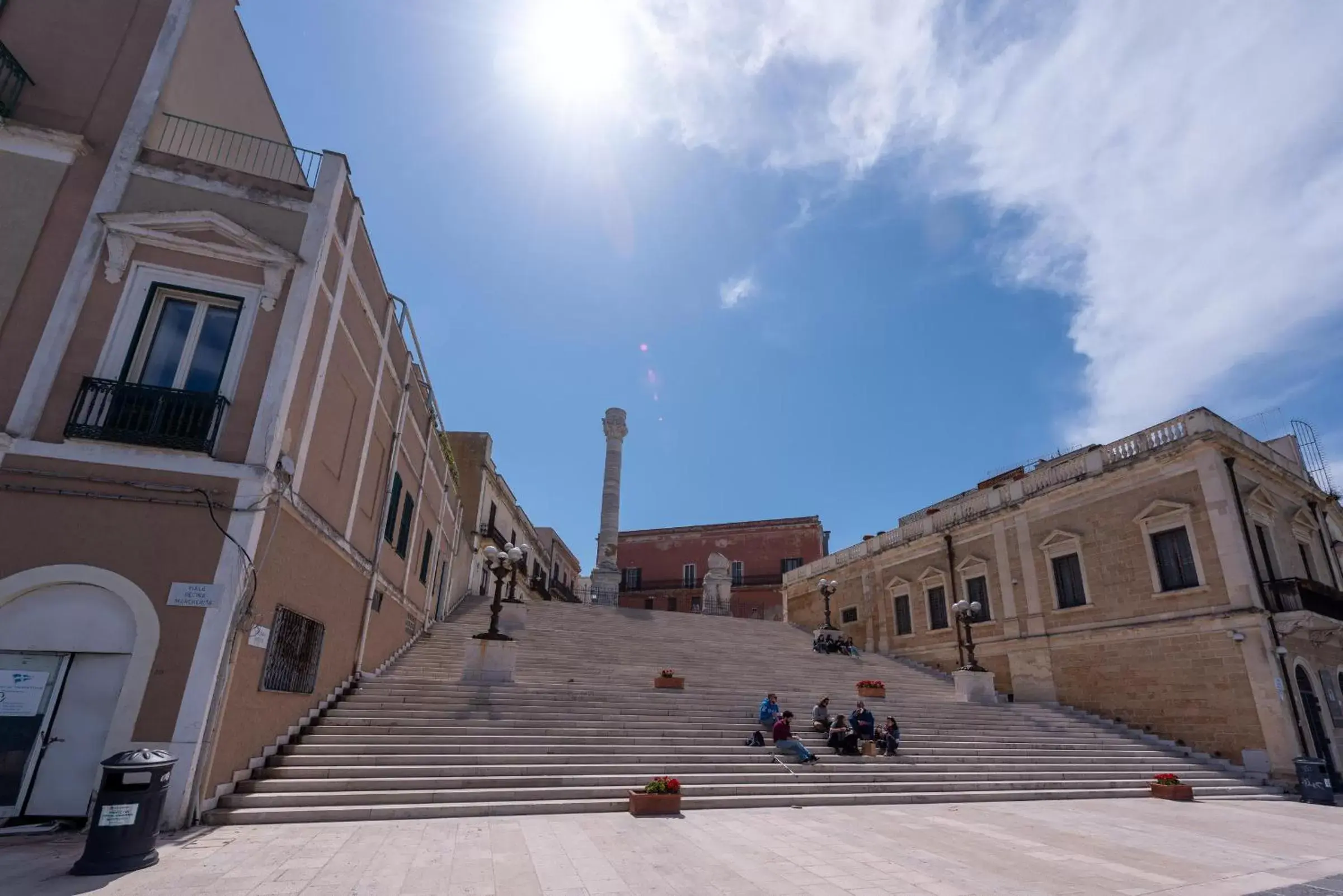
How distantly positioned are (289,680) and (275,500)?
8.86 feet

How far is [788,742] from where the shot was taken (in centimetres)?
1086

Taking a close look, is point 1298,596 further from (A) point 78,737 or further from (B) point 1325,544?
(A) point 78,737

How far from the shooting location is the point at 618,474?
37344 mm

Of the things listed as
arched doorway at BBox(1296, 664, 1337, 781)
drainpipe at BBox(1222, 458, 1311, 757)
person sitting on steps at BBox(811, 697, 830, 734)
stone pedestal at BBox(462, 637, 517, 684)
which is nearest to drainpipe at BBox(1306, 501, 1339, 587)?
drainpipe at BBox(1222, 458, 1311, 757)

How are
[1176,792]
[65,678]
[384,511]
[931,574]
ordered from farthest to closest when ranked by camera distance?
[931,574] → [384,511] → [1176,792] → [65,678]

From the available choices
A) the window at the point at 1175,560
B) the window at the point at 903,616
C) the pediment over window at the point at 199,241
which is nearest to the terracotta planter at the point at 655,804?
the pediment over window at the point at 199,241

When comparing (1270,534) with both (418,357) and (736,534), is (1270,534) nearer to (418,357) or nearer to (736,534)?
(418,357)

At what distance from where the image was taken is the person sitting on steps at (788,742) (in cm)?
1059

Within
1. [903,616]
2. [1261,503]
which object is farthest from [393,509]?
[1261,503]

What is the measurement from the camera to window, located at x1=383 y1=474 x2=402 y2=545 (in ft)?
43.0

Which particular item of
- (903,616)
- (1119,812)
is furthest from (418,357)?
(903,616)

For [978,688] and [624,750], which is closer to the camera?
[624,750]

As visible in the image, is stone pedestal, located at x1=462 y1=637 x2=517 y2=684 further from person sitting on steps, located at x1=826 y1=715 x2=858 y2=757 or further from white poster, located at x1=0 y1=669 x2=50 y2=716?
white poster, located at x1=0 y1=669 x2=50 y2=716

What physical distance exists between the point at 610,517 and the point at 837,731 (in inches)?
987
